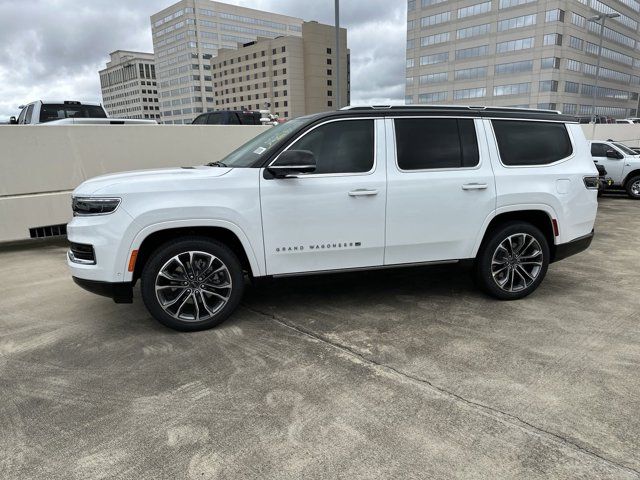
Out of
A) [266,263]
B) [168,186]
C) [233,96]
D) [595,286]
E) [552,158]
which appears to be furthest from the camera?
[233,96]

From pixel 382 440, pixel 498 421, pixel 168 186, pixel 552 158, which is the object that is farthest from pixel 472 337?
pixel 168 186

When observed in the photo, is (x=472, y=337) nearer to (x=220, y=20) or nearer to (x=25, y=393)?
(x=25, y=393)

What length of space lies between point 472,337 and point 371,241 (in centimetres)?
119

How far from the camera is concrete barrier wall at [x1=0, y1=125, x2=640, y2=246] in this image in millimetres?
6969

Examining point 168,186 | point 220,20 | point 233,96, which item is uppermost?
point 220,20

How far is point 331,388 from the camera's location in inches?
123

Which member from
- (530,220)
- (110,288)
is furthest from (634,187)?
(110,288)

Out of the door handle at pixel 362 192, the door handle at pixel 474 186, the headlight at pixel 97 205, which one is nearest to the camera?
the headlight at pixel 97 205

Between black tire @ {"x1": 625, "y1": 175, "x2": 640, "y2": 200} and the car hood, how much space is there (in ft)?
43.2

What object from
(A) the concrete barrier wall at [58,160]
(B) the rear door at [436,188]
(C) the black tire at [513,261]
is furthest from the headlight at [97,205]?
(A) the concrete barrier wall at [58,160]

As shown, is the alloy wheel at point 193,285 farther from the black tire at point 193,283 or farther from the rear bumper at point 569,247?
the rear bumper at point 569,247

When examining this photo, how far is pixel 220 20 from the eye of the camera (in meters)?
129

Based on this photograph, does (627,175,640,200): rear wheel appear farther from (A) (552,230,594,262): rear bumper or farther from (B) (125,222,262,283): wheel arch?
(B) (125,222,262,283): wheel arch

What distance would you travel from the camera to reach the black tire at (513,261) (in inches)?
181
